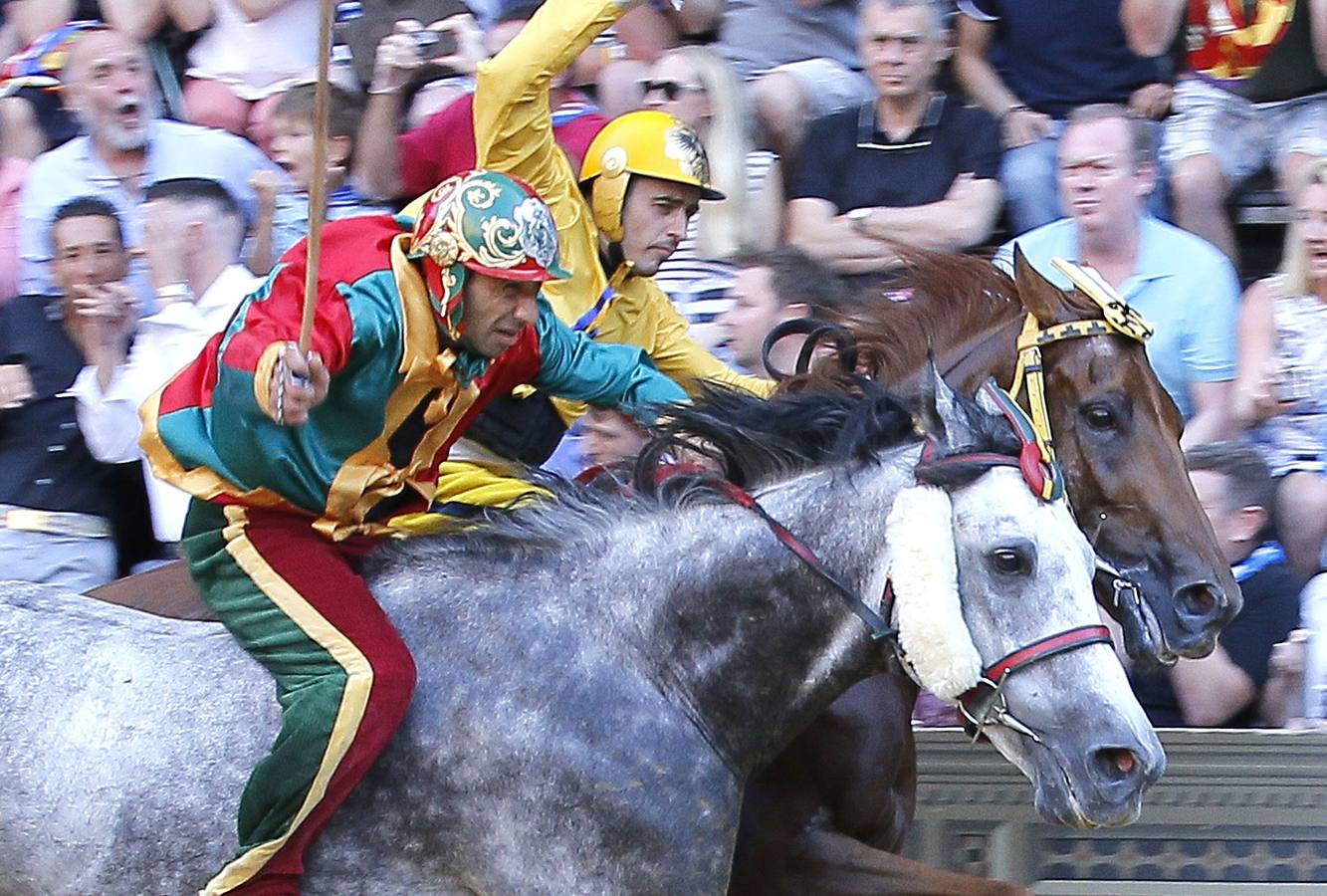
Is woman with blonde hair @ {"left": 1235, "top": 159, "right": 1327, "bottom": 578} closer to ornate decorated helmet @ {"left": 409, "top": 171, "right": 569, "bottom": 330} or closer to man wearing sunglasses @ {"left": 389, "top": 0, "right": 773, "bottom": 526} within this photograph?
man wearing sunglasses @ {"left": 389, "top": 0, "right": 773, "bottom": 526}

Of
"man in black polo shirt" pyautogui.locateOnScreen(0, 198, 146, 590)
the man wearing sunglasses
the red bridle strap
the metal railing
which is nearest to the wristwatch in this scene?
"man in black polo shirt" pyautogui.locateOnScreen(0, 198, 146, 590)

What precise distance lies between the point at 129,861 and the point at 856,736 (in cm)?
156

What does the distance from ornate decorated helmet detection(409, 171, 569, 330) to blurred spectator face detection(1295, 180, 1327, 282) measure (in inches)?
108

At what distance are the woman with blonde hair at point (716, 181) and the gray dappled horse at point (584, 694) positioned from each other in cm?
223

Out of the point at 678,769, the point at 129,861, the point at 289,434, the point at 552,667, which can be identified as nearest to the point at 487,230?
the point at 289,434

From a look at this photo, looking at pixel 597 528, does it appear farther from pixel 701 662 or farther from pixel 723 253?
pixel 723 253

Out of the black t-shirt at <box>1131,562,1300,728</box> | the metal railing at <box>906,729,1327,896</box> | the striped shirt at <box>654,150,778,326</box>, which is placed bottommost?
the metal railing at <box>906,729,1327,896</box>

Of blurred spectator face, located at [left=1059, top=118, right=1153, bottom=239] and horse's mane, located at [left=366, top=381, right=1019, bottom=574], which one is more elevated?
horse's mane, located at [left=366, top=381, right=1019, bottom=574]

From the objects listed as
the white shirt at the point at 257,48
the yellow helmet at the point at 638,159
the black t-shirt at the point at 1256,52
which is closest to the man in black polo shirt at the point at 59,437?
the white shirt at the point at 257,48

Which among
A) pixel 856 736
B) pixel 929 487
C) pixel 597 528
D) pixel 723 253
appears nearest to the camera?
pixel 929 487

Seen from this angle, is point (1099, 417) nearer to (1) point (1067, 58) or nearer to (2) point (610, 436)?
(2) point (610, 436)

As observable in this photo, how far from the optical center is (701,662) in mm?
3994

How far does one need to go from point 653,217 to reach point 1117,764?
7.05 feet

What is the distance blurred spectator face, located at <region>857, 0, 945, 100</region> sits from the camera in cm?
632
